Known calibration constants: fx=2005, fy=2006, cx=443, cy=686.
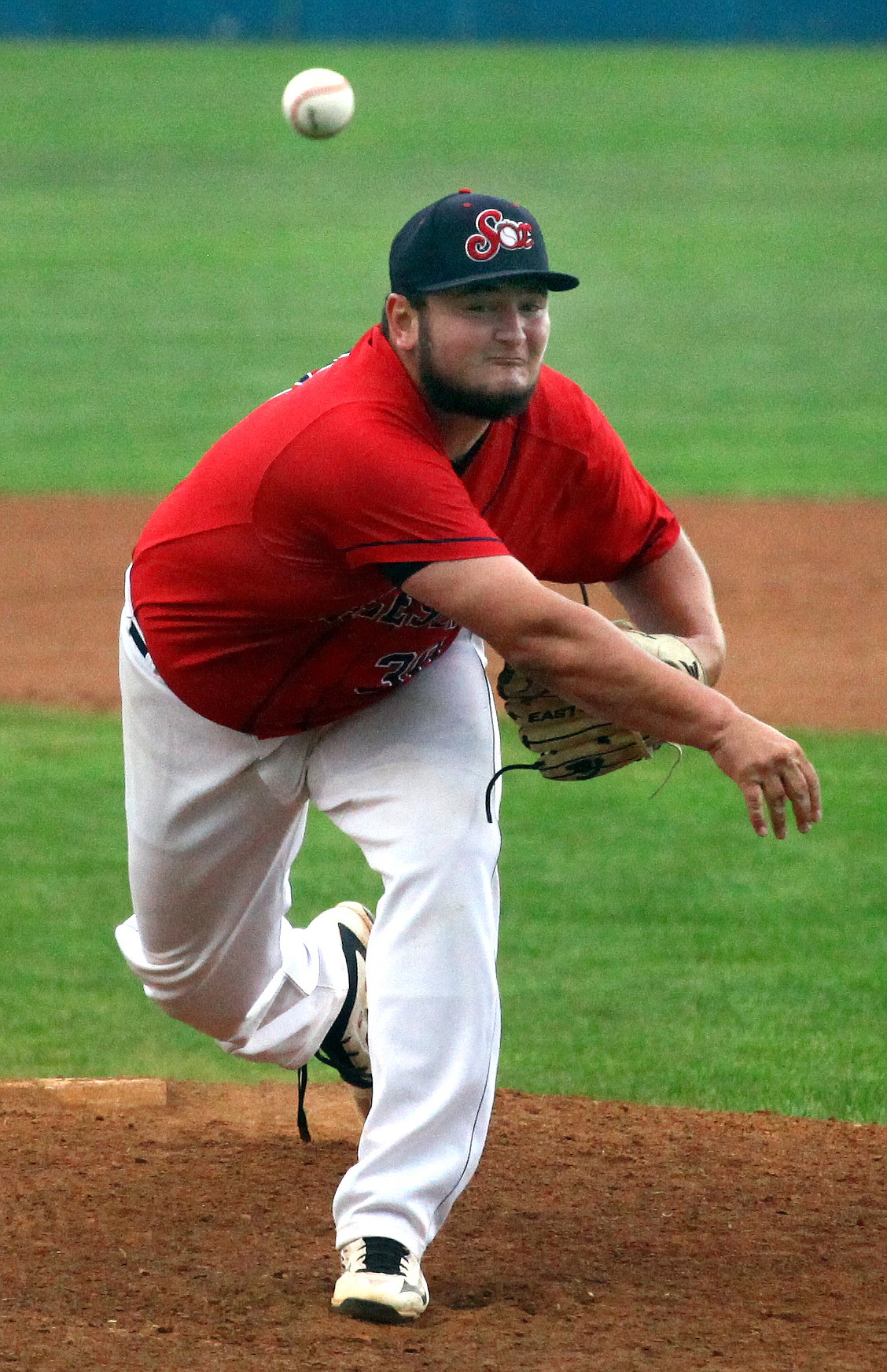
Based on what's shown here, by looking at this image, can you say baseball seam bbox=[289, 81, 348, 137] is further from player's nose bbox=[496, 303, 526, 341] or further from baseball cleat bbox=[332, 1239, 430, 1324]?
baseball cleat bbox=[332, 1239, 430, 1324]

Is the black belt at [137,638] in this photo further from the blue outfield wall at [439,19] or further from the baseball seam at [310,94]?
the blue outfield wall at [439,19]

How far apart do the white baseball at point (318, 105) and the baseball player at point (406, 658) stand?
389 cm

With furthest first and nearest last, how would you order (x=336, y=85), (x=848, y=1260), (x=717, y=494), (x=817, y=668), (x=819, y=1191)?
(x=717, y=494), (x=817, y=668), (x=336, y=85), (x=819, y=1191), (x=848, y=1260)

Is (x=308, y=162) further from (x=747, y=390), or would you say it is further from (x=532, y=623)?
(x=532, y=623)

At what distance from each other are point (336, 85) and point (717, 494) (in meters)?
5.11

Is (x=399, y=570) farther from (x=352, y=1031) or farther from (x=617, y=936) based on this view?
(x=617, y=936)

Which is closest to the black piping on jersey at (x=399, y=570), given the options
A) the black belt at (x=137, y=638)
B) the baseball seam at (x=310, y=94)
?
the black belt at (x=137, y=638)

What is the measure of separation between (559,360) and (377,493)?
13.6m

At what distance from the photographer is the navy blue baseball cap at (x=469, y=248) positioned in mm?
3168

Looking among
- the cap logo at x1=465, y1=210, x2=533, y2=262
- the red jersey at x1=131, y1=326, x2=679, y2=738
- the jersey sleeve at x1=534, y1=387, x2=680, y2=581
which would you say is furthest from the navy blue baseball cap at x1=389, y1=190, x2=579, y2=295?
the jersey sleeve at x1=534, y1=387, x2=680, y2=581

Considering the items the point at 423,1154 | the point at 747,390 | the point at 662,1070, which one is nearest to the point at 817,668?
the point at 662,1070

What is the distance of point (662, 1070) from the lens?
15.8 ft

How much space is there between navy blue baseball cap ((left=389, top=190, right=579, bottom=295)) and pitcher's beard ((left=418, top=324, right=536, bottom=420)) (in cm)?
10

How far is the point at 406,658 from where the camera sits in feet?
11.3
